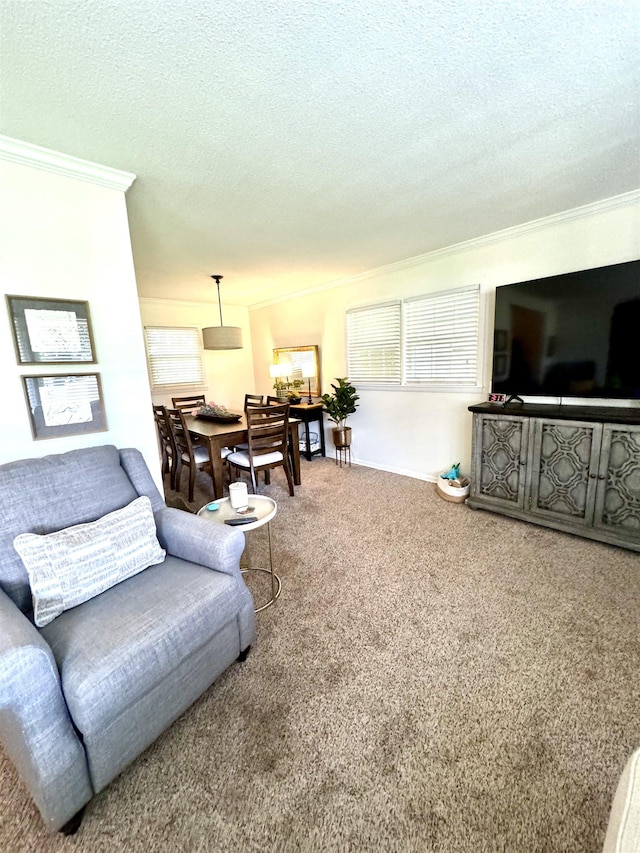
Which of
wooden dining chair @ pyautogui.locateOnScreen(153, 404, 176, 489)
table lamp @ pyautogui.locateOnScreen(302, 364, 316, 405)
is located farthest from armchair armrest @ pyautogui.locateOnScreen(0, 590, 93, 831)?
table lamp @ pyautogui.locateOnScreen(302, 364, 316, 405)

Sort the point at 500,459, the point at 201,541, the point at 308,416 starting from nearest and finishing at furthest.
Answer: the point at 201,541, the point at 500,459, the point at 308,416

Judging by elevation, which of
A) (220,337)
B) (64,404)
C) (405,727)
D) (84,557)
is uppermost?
(220,337)

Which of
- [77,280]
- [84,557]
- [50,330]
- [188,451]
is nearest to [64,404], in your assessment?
[50,330]

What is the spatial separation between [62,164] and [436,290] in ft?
10.1

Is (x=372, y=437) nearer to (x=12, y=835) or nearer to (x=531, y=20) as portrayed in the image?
(x=531, y=20)

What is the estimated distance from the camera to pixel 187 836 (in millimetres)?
1024

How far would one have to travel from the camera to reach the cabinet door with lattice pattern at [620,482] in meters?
2.25

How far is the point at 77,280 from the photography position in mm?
1854

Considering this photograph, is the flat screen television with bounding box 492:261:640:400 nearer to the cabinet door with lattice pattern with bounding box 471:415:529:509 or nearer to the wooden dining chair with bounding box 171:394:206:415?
the cabinet door with lattice pattern with bounding box 471:415:529:509

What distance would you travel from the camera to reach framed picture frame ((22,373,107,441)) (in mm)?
1774

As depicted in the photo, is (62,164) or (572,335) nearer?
(62,164)

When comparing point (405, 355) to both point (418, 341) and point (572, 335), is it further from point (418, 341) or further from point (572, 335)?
point (572, 335)

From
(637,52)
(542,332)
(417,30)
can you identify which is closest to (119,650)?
(417,30)

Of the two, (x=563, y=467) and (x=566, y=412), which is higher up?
(x=566, y=412)
